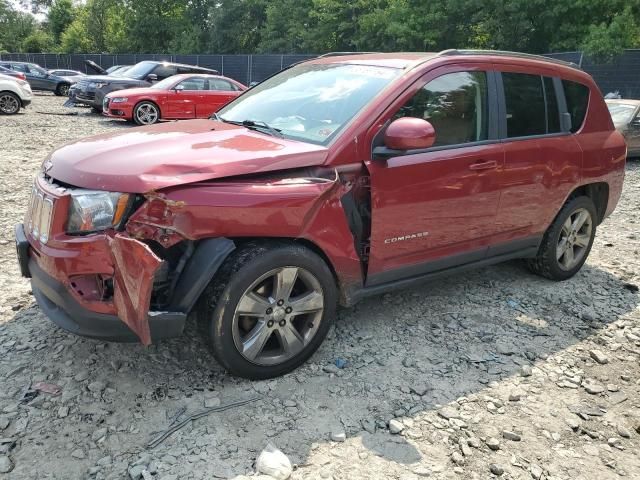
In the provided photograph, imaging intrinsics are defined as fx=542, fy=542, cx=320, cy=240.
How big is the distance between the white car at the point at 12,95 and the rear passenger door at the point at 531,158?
14913 millimetres

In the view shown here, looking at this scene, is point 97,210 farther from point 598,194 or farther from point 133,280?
point 598,194

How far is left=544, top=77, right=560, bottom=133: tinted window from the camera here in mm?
4285

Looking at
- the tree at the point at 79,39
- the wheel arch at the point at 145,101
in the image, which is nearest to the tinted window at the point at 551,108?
the wheel arch at the point at 145,101

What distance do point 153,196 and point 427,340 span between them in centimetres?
207

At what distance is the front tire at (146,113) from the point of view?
13609 millimetres

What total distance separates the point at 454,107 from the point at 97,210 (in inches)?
Answer: 92.8

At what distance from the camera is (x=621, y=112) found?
11195 millimetres

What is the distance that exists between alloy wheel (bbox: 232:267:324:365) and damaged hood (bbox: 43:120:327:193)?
23.7 inches

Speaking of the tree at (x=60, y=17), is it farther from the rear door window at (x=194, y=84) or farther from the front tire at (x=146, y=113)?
the front tire at (x=146, y=113)

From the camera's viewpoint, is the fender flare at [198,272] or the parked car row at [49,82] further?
the parked car row at [49,82]

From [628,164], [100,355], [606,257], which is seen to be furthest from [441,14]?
[100,355]

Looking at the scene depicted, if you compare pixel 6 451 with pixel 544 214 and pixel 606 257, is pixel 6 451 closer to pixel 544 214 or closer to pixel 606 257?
pixel 544 214

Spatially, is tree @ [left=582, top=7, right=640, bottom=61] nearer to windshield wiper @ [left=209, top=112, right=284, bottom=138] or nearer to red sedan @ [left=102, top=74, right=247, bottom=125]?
red sedan @ [left=102, top=74, right=247, bottom=125]

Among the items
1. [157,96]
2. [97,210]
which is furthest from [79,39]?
[97,210]
